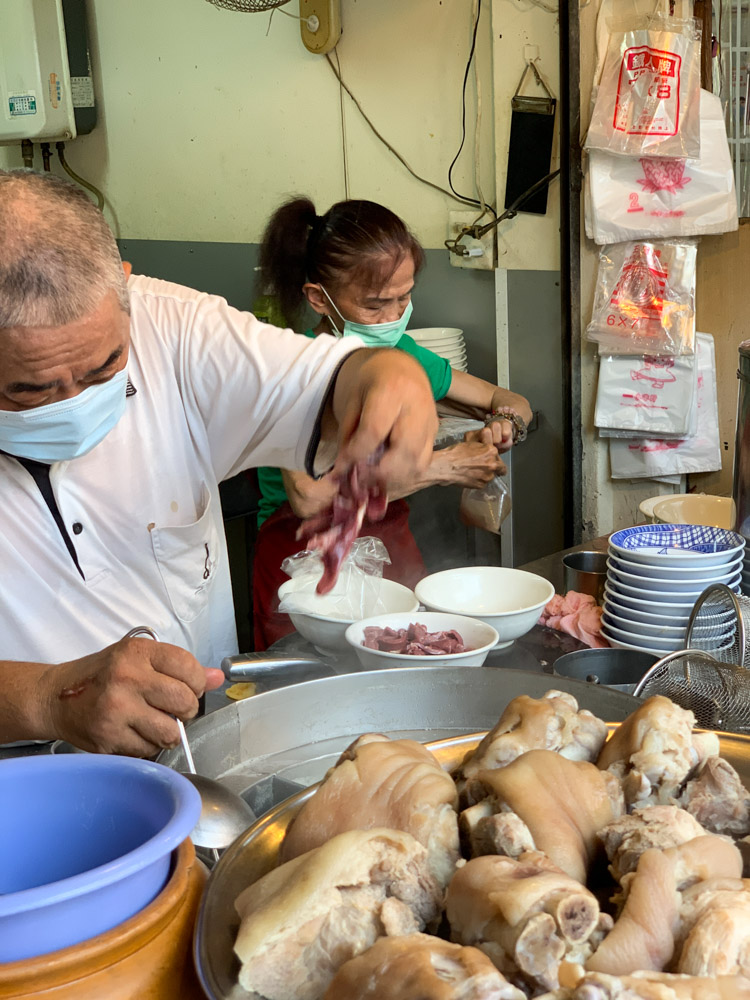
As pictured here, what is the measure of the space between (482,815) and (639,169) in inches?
143

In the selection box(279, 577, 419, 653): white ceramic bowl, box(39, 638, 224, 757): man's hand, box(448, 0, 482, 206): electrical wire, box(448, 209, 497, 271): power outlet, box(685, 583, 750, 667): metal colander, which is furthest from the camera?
box(448, 209, 497, 271): power outlet

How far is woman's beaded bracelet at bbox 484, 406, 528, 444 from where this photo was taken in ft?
12.6

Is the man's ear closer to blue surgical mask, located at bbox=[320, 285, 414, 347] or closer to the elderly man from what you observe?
blue surgical mask, located at bbox=[320, 285, 414, 347]

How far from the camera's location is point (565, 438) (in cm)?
445

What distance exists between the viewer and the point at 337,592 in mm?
2076

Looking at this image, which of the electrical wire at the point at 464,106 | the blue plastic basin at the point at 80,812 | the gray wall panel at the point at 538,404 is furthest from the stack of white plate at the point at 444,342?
the blue plastic basin at the point at 80,812

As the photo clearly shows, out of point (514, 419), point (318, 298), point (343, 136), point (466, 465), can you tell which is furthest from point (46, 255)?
point (343, 136)

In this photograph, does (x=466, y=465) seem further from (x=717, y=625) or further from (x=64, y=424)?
(x=64, y=424)

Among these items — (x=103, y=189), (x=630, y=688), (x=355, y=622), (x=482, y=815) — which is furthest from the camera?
(x=103, y=189)

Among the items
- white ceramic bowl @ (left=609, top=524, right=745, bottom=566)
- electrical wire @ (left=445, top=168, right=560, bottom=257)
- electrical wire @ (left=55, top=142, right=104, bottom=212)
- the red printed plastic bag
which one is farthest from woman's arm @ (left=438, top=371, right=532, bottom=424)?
electrical wire @ (left=55, top=142, right=104, bottom=212)

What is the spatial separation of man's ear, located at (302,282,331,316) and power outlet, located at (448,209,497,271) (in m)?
1.29

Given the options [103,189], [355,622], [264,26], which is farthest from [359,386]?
[103,189]

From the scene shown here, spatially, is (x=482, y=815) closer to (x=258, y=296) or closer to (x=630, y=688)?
(x=630, y=688)

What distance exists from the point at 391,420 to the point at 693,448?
9.98ft
